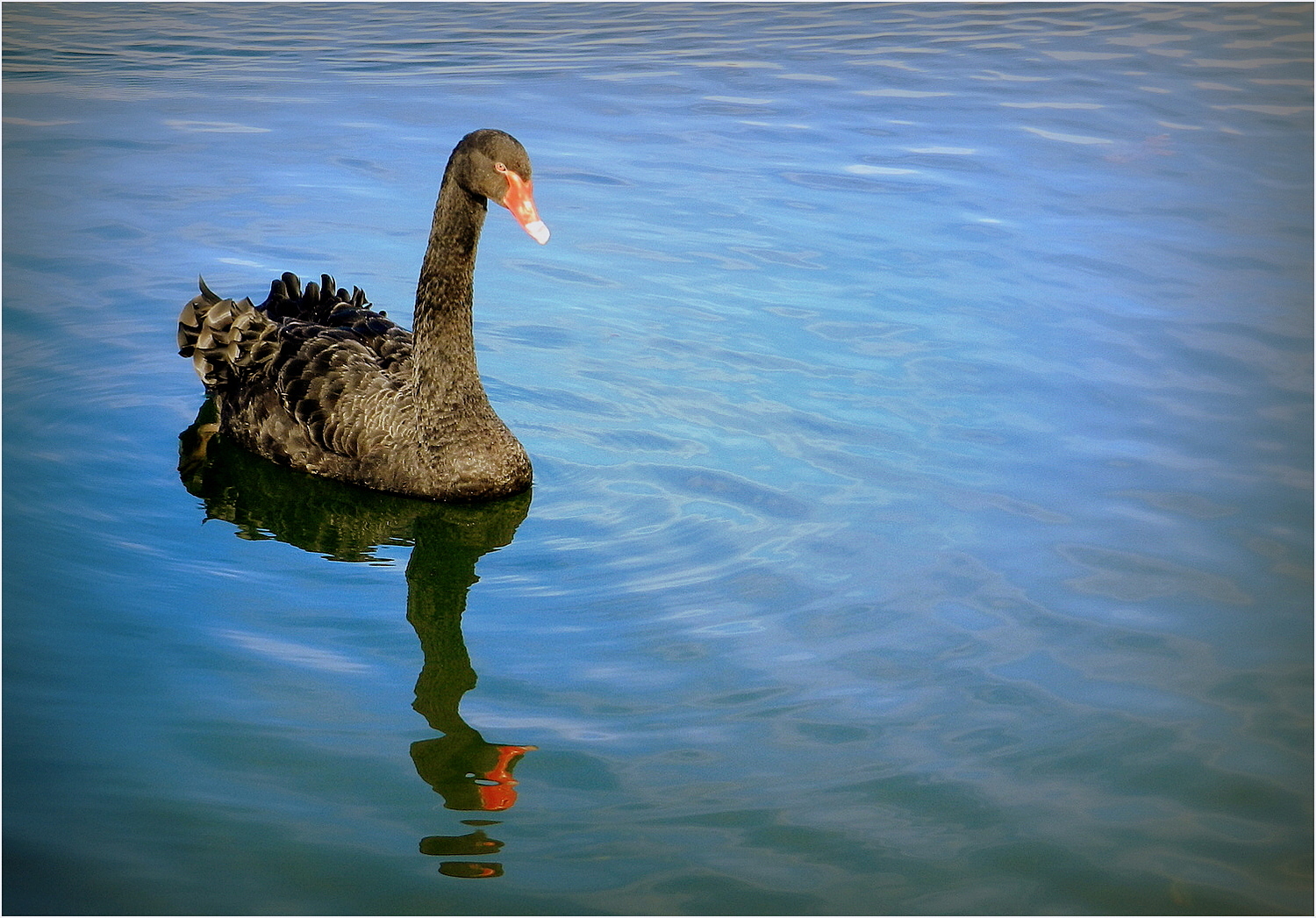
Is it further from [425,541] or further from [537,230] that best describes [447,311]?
[425,541]

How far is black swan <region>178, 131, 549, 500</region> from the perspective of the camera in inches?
206

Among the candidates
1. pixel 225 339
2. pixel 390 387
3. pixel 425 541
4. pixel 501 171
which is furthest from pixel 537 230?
pixel 225 339

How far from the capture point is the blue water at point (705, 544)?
137 inches

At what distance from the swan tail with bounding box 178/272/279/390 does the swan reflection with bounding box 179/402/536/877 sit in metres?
0.29

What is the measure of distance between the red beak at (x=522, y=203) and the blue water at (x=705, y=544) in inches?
44.5

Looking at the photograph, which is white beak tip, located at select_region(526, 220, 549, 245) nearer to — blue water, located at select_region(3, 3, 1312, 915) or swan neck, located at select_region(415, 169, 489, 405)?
→ swan neck, located at select_region(415, 169, 489, 405)

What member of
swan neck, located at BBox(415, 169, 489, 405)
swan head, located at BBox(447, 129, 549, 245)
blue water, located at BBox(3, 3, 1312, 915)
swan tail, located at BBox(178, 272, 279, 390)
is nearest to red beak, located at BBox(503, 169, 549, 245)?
swan head, located at BBox(447, 129, 549, 245)

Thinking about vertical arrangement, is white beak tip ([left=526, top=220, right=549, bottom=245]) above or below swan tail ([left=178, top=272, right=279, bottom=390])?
below

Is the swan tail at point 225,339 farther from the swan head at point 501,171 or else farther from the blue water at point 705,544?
the swan head at point 501,171

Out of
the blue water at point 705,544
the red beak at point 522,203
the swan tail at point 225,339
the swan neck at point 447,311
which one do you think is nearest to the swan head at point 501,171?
the red beak at point 522,203

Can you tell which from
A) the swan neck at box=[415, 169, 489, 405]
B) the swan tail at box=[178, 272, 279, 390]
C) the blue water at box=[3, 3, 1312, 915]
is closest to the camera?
the blue water at box=[3, 3, 1312, 915]

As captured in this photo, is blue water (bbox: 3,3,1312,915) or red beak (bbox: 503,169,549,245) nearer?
blue water (bbox: 3,3,1312,915)

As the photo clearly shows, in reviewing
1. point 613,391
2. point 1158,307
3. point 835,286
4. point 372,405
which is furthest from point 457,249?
point 1158,307

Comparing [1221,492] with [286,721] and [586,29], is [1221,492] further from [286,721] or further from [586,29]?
[586,29]
